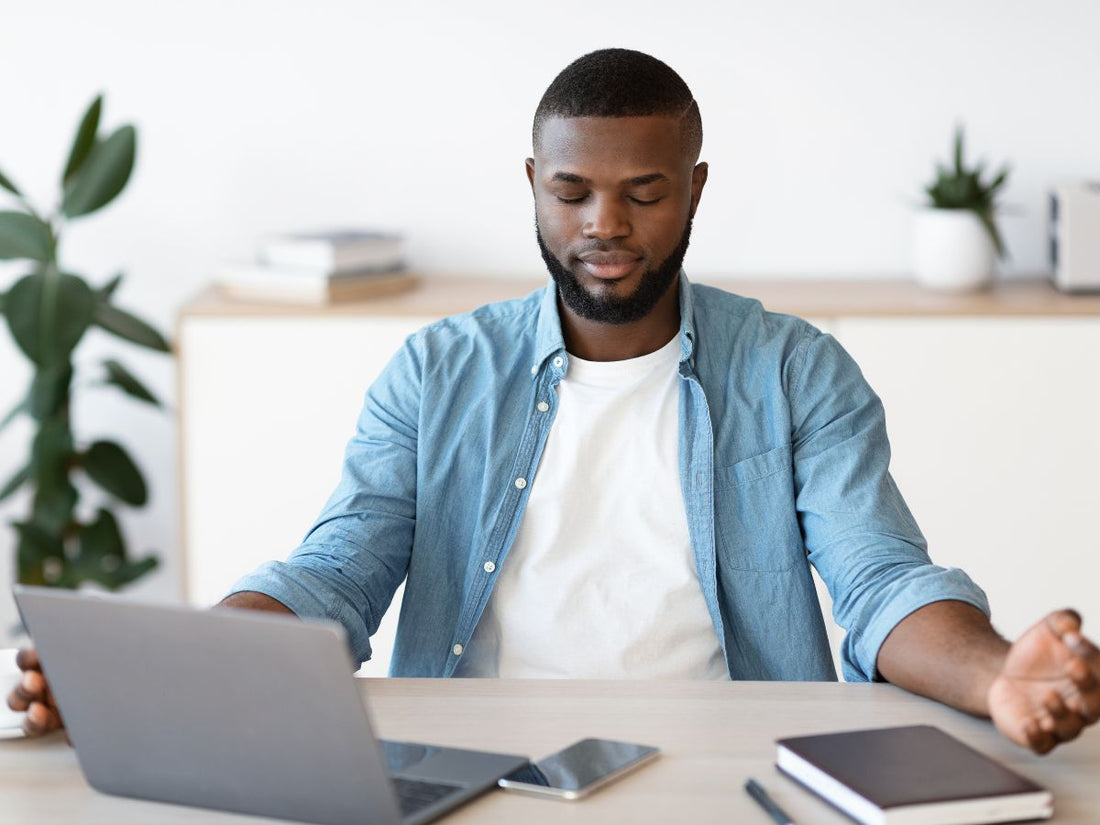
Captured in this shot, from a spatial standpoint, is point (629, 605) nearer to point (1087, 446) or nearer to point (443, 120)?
point (1087, 446)

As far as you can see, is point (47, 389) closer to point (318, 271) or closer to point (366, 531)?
point (318, 271)

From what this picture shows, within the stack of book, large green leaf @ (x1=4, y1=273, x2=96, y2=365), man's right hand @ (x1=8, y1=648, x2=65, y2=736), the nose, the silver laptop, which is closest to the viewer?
the silver laptop

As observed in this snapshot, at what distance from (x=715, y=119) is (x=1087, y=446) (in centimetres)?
99

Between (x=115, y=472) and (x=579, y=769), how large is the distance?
80.5 inches

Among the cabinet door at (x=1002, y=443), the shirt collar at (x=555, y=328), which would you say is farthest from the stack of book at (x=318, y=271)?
the shirt collar at (x=555, y=328)

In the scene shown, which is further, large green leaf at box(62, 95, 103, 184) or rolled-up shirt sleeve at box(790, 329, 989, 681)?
large green leaf at box(62, 95, 103, 184)

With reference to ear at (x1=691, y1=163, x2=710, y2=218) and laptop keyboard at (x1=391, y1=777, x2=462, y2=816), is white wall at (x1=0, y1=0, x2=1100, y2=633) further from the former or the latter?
laptop keyboard at (x1=391, y1=777, x2=462, y2=816)

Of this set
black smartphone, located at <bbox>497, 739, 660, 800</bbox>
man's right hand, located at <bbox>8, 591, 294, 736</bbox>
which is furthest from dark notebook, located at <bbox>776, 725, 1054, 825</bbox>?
man's right hand, located at <bbox>8, 591, 294, 736</bbox>

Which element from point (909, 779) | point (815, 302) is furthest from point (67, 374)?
point (909, 779)

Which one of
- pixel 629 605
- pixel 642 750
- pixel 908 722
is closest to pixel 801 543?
pixel 629 605

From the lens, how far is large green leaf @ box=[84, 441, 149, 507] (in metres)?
2.99

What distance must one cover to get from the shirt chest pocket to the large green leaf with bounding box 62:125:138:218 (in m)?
1.62

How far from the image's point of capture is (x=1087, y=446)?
2.80 metres

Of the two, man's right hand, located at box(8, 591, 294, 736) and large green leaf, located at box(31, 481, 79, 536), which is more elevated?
man's right hand, located at box(8, 591, 294, 736)
